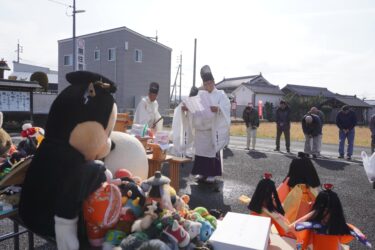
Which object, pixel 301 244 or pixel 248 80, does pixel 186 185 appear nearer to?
pixel 301 244

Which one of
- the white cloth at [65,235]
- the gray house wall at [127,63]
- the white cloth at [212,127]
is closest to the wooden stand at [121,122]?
the white cloth at [212,127]

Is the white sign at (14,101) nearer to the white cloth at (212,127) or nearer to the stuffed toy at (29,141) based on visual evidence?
the white cloth at (212,127)

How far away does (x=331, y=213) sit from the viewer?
1.88 meters

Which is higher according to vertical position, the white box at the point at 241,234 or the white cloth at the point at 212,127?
the white cloth at the point at 212,127

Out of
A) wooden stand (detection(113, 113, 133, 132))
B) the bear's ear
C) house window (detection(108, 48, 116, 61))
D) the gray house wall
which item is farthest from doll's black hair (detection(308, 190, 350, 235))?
house window (detection(108, 48, 116, 61))

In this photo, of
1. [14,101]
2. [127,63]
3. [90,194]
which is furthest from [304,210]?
[127,63]

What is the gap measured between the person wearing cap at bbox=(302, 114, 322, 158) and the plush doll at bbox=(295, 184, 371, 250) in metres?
7.46

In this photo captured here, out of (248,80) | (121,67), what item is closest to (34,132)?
(121,67)

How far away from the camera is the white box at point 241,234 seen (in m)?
1.62

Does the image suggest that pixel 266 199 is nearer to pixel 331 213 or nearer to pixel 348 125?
pixel 331 213

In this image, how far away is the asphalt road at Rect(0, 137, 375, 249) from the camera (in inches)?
164

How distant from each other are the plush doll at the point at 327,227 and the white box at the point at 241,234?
253mm

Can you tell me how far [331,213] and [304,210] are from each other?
53 cm

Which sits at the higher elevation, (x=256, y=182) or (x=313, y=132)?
(x=313, y=132)
